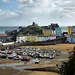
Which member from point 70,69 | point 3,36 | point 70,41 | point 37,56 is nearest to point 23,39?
point 3,36

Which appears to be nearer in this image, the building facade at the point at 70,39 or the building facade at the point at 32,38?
the building facade at the point at 70,39

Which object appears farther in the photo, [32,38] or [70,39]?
[32,38]

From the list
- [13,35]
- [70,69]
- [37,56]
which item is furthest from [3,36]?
[70,69]

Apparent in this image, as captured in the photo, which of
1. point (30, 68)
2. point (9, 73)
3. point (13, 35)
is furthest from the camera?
point (13, 35)

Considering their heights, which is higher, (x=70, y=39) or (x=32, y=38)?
(x=32, y=38)

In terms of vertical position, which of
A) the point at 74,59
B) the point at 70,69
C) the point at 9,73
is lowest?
the point at 9,73

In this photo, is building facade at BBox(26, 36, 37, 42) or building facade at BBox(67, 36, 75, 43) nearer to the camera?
building facade at BBox(67, 36, 75, 43)

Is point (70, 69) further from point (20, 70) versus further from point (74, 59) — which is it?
point (20, 70)

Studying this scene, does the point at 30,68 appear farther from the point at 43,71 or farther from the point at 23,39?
the point at 23,39

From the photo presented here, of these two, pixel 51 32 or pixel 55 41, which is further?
pixel 51 32

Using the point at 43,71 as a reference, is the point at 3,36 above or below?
above

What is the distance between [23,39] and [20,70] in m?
42.3

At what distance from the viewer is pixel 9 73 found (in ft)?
80.0

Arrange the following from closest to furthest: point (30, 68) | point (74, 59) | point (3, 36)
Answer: point (74, 59)
point (30, 68)
point (3, 36)
